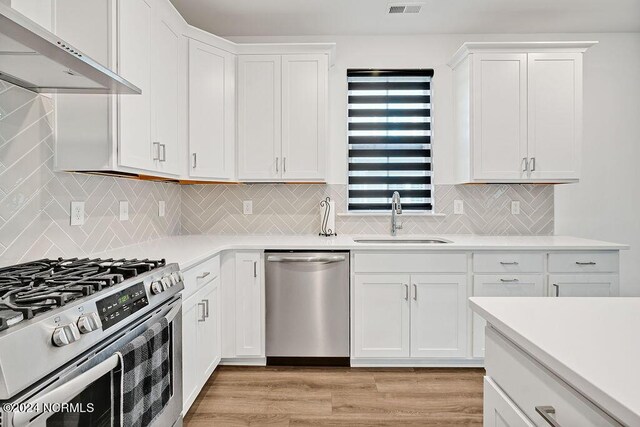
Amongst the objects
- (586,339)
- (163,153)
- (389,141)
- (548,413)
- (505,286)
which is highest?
(389,141)

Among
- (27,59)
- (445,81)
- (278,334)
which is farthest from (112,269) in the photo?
(445,81)

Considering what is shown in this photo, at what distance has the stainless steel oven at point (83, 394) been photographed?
3.00 feet

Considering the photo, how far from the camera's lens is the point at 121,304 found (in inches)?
52.5

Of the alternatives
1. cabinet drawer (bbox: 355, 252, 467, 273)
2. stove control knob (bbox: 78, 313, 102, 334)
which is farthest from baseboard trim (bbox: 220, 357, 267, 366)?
stove control knob (bbox: 78, 313, 102, 334)

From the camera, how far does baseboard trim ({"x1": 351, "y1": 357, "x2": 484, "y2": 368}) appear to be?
2871 millimetres

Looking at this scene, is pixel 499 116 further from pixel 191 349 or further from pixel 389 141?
pixel 191 349

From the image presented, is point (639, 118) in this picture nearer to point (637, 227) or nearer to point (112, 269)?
point (637, 227)

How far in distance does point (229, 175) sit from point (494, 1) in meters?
2.40

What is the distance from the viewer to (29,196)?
5.70 ft

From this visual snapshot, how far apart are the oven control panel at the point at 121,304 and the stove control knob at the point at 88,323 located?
41 millimetres

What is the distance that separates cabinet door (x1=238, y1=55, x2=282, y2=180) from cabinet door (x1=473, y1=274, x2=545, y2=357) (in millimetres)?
1720

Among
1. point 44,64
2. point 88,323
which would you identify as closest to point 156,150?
point 44,64

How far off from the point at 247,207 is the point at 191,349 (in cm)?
153

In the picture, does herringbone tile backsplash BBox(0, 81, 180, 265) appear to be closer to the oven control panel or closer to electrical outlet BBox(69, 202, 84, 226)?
electrical outlet BBox(69, 202, 84, 226)
